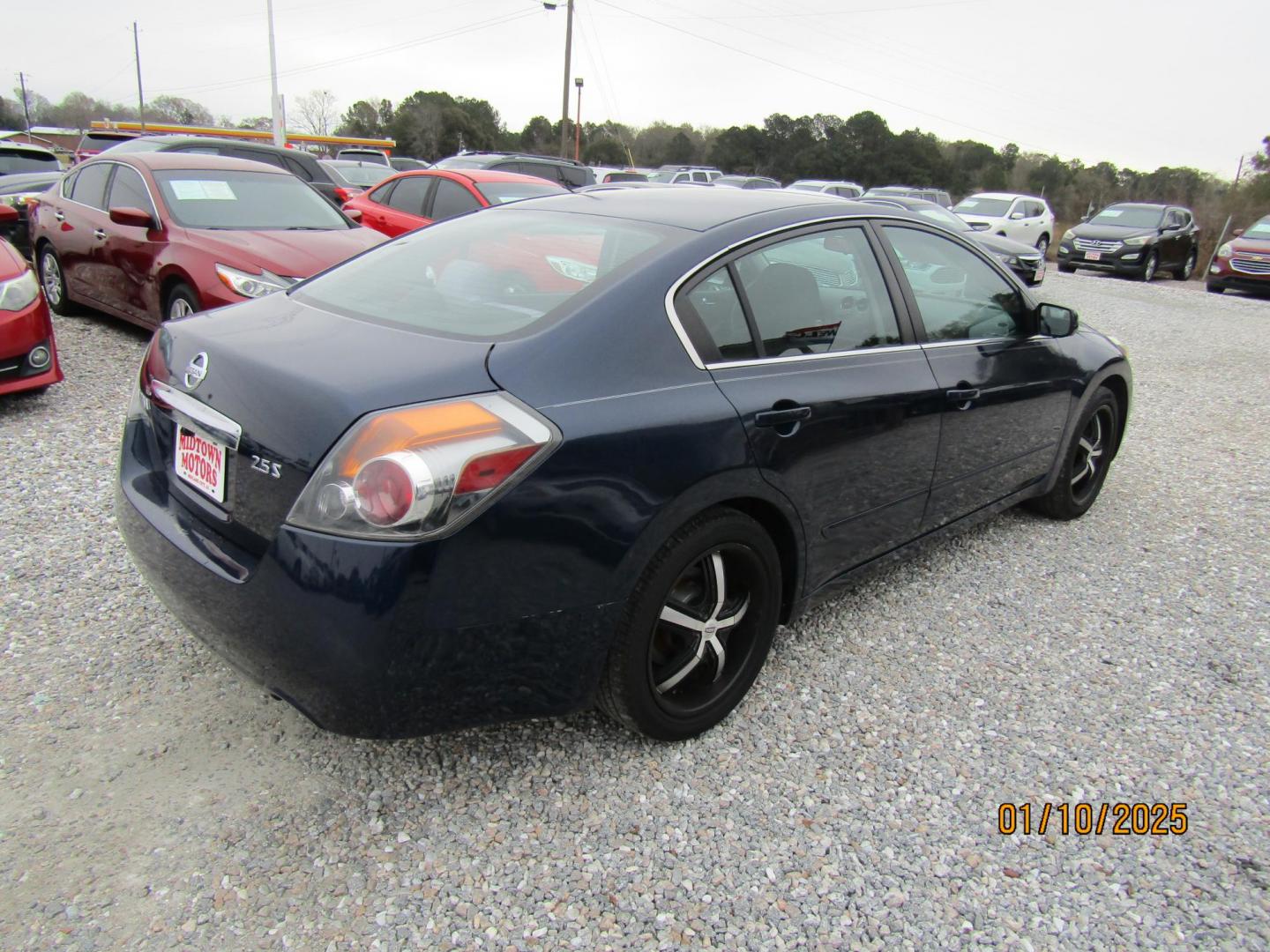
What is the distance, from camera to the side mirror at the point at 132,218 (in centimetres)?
592

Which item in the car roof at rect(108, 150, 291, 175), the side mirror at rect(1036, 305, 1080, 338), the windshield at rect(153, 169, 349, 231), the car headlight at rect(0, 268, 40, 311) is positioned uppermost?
the car roof at rect(108, 150, 291, 175)

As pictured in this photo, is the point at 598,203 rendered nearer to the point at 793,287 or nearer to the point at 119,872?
the point at 793,287

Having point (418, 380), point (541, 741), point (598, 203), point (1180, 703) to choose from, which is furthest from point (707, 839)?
point (598, 203)

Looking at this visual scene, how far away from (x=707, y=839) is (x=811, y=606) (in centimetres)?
95

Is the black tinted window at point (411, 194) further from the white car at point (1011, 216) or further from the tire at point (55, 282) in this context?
the white car at point (1011, 216)

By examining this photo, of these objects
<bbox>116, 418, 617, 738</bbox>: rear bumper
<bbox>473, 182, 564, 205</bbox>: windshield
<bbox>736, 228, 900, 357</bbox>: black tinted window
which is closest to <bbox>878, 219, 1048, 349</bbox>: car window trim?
<bbox>736, 228, 900, 357</bbox>: black tinted window

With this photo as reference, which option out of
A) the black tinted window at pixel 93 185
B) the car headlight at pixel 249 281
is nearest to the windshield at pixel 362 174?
the black tinted window at pixel 93 185

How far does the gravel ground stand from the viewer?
76.8 inches

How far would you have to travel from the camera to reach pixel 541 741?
253cm

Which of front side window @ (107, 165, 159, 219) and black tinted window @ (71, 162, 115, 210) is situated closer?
front side window @ (107, 165, 159, 219)

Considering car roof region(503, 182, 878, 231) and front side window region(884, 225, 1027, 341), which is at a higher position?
car roof region(503, 182, 878, 231)

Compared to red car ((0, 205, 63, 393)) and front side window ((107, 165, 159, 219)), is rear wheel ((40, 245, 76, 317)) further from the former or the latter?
red car ((0, 205, 63, 393))

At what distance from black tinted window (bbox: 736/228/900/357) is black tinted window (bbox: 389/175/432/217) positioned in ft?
23.4
